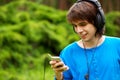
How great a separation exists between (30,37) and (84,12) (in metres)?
3.99

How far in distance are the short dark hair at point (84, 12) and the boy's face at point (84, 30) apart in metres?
0.02

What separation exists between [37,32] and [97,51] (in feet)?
12.9

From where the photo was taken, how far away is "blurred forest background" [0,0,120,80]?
6.51 metres

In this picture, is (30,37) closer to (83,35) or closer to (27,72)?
(27,72)

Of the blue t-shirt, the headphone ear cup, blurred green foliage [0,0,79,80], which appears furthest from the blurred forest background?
the headphone ear cup

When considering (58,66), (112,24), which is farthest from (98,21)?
(112,24)

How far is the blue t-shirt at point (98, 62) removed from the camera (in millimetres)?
3066

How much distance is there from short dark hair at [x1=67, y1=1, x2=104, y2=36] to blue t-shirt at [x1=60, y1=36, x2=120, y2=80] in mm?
Result: 114

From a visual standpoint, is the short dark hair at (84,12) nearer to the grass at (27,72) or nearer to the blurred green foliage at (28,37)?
the grass at (27,72)

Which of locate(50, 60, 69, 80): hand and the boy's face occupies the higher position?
the boy's face

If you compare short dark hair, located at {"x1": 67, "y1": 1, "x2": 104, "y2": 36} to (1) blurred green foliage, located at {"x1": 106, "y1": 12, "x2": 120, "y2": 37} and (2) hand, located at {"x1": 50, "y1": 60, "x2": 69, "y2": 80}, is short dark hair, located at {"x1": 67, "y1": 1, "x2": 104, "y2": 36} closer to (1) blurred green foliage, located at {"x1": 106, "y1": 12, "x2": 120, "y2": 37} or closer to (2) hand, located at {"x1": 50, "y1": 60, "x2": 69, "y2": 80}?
(2) hand, located at {"x1": 50, "y1": 60, "x2": 69, "y2": 80}

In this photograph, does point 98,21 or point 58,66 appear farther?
point 98,21

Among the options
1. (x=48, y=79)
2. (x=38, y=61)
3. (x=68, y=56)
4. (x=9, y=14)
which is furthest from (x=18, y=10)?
(x=68, y=56)

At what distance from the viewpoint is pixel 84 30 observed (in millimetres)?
2990
